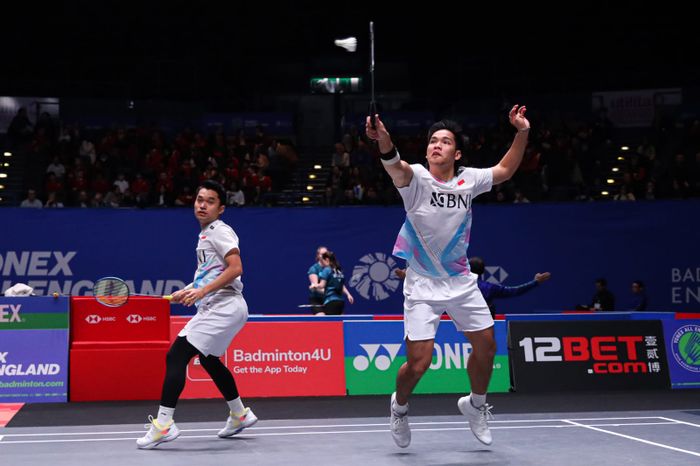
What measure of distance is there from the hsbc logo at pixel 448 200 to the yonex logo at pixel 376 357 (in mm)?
4959

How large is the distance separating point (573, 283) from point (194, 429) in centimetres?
1100

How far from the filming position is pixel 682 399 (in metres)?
10.3

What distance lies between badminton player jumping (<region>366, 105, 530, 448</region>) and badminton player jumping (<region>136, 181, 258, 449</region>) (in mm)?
1476

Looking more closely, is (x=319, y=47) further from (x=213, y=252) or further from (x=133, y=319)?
(x=213, y=252)

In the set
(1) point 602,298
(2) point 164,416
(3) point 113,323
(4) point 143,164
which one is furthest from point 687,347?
(4) point 143,164

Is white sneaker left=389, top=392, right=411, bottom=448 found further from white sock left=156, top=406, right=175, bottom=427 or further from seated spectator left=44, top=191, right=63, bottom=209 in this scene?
seated spectator left=44, top=191, right=63, bottom=209

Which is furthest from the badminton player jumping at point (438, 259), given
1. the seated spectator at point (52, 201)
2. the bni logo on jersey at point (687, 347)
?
the seated spectator at point (52, 201)

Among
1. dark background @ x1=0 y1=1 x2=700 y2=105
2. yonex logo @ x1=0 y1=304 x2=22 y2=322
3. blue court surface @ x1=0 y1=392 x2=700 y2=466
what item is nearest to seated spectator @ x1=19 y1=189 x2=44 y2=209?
yonex logo @ x1=0 y1=304 x2=22 y2=322

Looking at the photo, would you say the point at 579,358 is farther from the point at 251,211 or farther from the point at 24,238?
the point at 24,238

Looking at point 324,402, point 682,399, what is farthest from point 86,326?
point 682,399

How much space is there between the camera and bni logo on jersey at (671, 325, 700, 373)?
38.1 feet

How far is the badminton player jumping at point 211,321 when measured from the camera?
689 centimetres

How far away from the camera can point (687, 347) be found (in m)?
11.7

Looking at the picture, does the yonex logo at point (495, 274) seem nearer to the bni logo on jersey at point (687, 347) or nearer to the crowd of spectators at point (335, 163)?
the crowd of spectators at point (335, 163)
